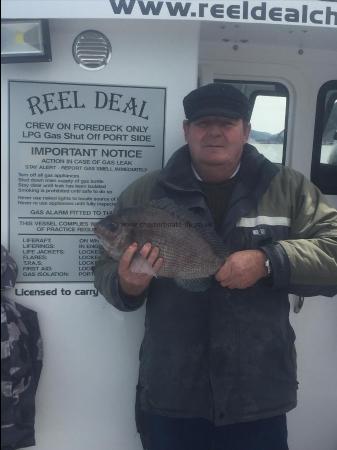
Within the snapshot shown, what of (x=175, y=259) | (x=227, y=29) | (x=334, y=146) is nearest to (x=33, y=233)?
(x=175, y=259)

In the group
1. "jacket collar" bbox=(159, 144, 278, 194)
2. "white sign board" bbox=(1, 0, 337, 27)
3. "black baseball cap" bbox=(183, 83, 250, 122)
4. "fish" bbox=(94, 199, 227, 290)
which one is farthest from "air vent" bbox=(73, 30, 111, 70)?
"fish" bbox=(94, 199, 227, 290)

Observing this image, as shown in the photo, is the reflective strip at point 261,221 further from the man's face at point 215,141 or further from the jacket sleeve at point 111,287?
the jacket sleeve at point 111,287

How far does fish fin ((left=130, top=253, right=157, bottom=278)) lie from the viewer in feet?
7.43

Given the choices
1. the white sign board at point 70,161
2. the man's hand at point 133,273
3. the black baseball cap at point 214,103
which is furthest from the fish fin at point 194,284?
the black baseball cap at point 214,103

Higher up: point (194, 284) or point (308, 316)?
point (194, 284)

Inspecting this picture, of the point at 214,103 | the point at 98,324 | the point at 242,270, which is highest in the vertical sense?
the point at 214,103

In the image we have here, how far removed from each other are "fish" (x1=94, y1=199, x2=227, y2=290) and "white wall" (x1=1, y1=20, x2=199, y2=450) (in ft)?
1.69

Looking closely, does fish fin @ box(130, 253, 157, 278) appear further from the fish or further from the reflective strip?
the reflective strip

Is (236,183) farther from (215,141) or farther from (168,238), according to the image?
(168,238)

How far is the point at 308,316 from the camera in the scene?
11.2ft

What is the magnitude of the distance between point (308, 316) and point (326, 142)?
106cm

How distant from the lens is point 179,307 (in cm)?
253

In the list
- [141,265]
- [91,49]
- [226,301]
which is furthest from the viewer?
[91,49]

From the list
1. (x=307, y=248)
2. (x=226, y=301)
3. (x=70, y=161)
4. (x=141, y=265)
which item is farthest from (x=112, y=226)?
(x=307, y=248)
